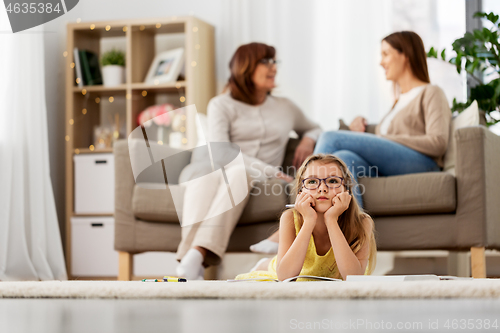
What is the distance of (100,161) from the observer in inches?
124

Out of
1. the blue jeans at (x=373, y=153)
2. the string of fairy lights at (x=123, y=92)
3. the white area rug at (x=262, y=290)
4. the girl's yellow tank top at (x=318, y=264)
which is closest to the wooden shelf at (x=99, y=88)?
the string of fairy lights at (x=123, y=92)

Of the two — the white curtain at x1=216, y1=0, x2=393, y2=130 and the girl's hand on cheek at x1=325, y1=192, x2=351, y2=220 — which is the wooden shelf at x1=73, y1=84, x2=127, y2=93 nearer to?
the white curtain at x1=216, y1=0, x2=393, y2=130

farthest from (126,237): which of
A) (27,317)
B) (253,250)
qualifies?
(27,317)

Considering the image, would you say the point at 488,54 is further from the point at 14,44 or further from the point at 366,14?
the point at 14,44

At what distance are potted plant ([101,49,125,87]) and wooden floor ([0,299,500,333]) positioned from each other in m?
2.64

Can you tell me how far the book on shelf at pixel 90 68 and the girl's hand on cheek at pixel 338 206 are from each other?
7.88ft

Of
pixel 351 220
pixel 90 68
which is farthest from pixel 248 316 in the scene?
pixel 90 68

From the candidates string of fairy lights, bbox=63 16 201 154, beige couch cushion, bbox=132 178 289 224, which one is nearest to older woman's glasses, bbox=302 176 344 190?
beige couch cushion, bbox=132 178 289 224

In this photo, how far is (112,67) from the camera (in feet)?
11.0

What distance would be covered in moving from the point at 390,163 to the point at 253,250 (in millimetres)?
603

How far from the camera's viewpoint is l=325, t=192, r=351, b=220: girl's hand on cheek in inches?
51.8

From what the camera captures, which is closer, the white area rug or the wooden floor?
the wooden floor

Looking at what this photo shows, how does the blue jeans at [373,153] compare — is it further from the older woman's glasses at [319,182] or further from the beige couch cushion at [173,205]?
the older woman's glasses at [319,182]

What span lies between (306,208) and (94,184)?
82.3 inches
